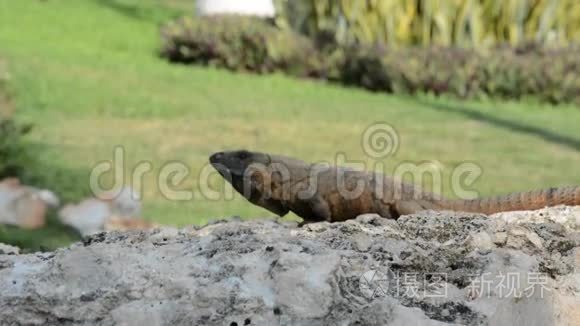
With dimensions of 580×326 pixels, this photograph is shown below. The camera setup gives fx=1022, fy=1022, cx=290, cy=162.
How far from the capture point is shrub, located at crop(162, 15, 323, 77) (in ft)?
42.9

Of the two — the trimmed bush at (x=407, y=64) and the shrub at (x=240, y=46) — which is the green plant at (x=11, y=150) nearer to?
the trimmed bush at (x=407, y=64)

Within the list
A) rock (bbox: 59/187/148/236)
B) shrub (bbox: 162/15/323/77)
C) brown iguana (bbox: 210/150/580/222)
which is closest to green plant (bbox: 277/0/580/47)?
shrub (bbox: 162/15/323/77)

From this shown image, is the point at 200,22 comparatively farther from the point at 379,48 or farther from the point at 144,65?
the point at 379,48

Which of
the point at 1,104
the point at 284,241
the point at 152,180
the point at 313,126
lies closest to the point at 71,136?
the point at 1,104

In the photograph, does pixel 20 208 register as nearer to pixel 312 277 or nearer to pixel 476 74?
pixel 312 277

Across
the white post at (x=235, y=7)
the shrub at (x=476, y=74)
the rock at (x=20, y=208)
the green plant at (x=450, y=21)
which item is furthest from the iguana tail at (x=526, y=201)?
the white post at (x=235, y=7)

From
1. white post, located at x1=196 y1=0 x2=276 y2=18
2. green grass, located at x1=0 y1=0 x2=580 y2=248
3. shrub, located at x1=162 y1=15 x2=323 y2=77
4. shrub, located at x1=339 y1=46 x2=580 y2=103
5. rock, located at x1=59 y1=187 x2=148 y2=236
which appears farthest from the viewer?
white post, located at x1=196 y1=0 x2=276 y2=18

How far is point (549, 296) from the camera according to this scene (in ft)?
7.41

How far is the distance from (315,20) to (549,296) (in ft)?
39.8

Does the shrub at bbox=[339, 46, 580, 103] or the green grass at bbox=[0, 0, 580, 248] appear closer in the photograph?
the green grass at bbox=[0, 0, 580, 248]

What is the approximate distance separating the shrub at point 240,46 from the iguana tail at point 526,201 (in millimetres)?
10012

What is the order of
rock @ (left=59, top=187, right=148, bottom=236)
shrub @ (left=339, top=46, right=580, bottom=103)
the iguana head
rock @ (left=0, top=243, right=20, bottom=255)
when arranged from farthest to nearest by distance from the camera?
shrub @ (left=339, top=46, right=580, bottom=103), rock @ (left=59, top=187, right=148, bottom=236), the iguana head, rock @ (left=0, top=243, right=20, bottom=255)

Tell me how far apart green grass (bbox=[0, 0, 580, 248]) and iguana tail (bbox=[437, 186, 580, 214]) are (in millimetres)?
3155

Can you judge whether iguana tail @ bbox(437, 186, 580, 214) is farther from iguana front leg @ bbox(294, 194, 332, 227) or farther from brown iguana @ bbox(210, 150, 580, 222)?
iguana front leg @ bbox(294, 194, 332, 227)
